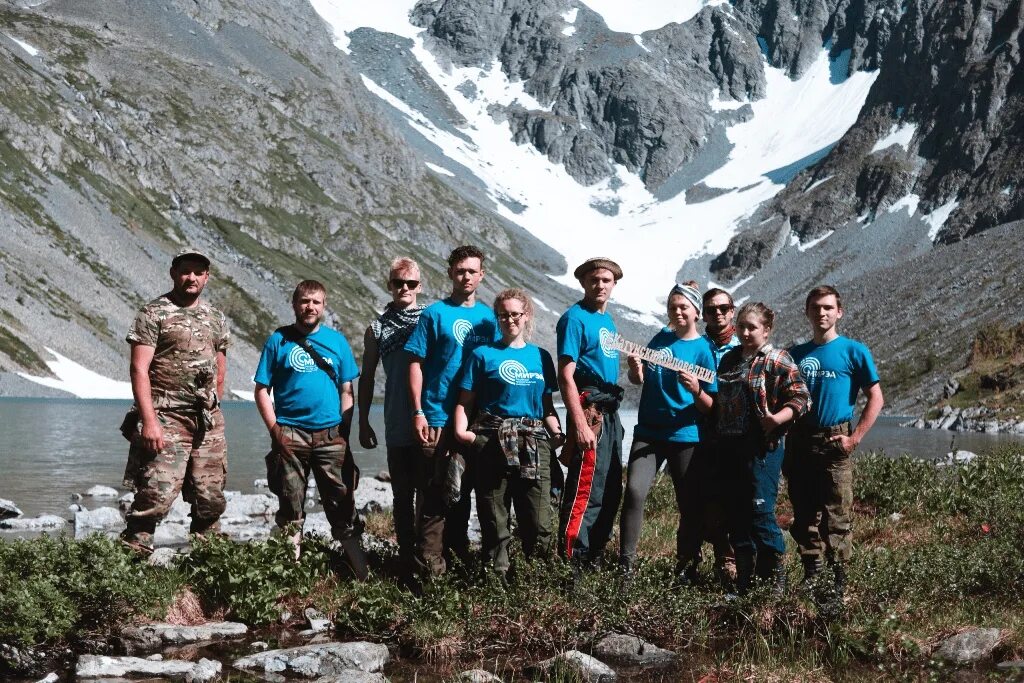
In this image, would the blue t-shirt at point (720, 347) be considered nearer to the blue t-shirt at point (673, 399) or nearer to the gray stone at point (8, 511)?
the blue t-shirt at point (673, 399)

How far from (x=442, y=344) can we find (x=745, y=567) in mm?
3458

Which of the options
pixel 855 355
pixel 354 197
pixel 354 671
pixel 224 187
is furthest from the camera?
pixel 354 197

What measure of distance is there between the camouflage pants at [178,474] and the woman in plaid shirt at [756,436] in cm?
496

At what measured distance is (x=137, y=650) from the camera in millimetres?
7680

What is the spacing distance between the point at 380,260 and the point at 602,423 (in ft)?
557

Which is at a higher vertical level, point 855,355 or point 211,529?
point 855,355

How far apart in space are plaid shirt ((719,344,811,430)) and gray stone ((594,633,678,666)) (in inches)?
89.2

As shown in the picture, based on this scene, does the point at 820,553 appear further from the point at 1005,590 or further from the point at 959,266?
the point at 959,266

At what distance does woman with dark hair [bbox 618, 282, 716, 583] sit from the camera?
8.89 metres

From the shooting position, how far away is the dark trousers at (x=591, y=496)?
8703mm

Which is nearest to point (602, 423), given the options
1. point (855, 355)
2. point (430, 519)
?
point (430, 519)

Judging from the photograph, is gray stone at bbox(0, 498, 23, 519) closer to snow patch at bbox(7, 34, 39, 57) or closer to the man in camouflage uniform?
the man in camouflage uniform

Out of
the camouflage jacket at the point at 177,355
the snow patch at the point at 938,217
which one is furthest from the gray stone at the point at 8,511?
the snow patch at the point at 938,217

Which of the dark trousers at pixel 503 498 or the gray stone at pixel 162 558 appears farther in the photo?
the gray stone at pixel 162 558
